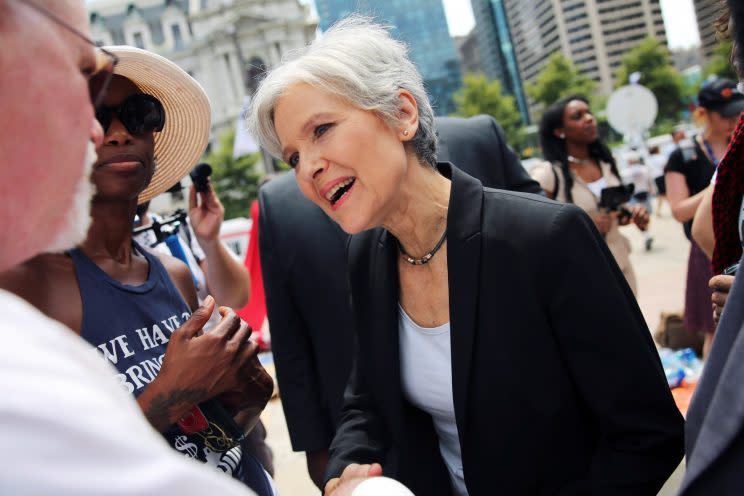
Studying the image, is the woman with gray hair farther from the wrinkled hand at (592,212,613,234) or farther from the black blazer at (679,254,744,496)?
the wrinkled hand at (592,212,613,234)

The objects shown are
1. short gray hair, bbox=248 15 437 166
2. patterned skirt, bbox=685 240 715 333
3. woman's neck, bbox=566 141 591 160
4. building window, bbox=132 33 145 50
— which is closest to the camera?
short gray hair, bbox=248 15 437 166

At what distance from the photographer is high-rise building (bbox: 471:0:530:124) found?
11294 cm

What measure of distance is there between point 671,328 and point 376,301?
3942mm

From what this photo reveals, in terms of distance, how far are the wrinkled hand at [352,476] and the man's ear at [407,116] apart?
2.98 feet

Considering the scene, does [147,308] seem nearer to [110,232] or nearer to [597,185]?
[110,232]

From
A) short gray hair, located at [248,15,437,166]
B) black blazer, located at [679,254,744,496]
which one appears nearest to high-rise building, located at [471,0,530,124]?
short gray hair, located at [248,15,437,166]

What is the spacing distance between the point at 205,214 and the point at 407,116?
1227 millimetres

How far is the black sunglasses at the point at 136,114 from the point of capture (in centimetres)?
180

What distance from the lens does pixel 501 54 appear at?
113m

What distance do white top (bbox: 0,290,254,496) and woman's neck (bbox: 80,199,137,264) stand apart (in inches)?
47.2

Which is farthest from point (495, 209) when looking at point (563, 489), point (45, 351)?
point (45, 351)

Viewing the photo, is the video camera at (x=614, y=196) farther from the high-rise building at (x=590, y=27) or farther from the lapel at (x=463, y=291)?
the high-rise building at (x=590, y=27)

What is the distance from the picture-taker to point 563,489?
1558mm

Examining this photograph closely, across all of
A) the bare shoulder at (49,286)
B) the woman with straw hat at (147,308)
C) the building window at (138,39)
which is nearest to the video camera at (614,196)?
the woman with straw hat at (147,308)
